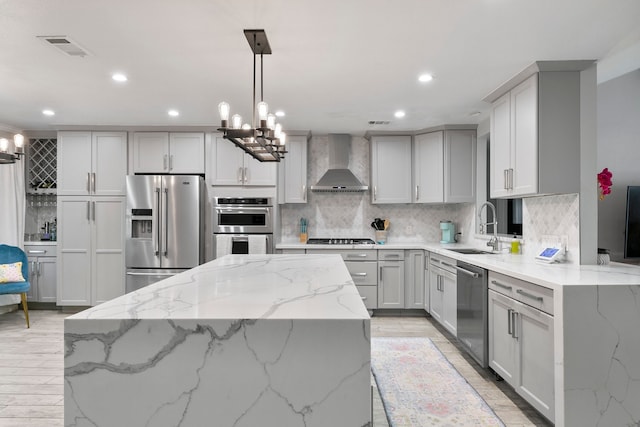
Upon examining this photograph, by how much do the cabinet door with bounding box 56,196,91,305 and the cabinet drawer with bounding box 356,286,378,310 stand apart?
360cm

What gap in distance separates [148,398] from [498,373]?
258cm

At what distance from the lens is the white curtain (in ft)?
15.9

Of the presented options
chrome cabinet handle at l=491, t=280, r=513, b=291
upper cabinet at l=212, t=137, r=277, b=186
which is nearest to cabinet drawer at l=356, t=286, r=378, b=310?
upper cabinet at l=212, t=137, r=277, b=186

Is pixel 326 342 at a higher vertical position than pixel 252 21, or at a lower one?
lower

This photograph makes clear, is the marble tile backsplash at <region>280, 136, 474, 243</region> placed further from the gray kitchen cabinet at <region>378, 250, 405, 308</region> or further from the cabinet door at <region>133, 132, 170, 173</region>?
the cabinet door at <region>133, 132, 170, 173</region>

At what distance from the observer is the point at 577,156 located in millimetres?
2766

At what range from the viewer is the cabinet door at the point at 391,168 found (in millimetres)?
5051

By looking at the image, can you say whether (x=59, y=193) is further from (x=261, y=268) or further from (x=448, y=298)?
(x=448, y=298)

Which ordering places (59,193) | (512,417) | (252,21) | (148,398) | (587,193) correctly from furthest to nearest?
(59,193), (587,193), (512,417), (252,21), (148,398)

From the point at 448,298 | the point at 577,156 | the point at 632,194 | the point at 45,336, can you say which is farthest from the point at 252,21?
the point at 45,336

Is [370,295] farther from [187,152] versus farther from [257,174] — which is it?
[187,152]

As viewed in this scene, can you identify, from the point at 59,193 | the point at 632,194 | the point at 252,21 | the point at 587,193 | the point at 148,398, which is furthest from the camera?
the point at 59,193

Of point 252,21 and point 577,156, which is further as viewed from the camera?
point 577,156

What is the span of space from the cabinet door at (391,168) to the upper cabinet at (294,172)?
3.12ft
